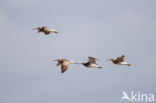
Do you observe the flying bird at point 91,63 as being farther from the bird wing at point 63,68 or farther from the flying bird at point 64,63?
the bird wing at point 63,68

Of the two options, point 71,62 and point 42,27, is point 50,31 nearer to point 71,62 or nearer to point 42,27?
point 42,27

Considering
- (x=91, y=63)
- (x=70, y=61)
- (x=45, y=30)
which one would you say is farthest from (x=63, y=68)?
(x=45, y=30)

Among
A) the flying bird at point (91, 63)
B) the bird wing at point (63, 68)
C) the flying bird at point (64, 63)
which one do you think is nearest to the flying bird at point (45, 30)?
the flying bird at point (64, 63)

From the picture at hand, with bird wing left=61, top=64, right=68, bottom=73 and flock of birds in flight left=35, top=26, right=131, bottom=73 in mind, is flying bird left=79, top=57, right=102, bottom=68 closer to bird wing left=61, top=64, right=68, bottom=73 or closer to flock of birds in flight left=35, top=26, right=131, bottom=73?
flock of birds in flight left=35, top=26, right=131, bottom=73

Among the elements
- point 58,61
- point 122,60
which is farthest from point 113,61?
point 58,61

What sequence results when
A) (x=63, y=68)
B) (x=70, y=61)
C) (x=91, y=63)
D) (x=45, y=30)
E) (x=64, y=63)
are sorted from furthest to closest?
(x=45, y=30), (x=91, y=63), (x=64, y=63), (x=70, y=61), (x=63, y=68)

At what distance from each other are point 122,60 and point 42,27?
5.54 metres

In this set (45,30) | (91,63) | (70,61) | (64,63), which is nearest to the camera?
(70,61)

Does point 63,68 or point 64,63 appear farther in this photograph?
point 64,63

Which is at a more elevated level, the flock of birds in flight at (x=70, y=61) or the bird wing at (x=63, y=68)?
the flock of birds in flight at (x=70, y=61)

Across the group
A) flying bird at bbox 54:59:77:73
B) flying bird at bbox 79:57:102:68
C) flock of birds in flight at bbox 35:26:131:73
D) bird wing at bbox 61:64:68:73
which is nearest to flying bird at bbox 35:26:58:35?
flock of birds in flight at bbox 35:26:131:73

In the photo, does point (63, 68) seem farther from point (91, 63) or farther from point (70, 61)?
point (91, 63)

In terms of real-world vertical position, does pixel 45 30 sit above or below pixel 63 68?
above

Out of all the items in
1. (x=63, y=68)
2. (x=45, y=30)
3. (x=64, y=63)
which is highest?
(x=45, y=30)
